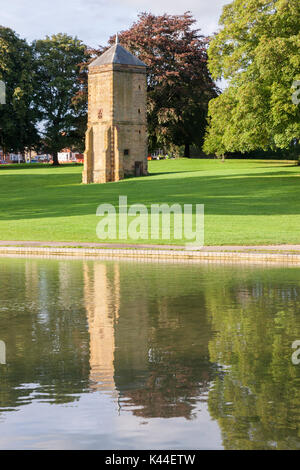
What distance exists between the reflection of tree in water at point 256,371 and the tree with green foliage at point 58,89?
81427 mm

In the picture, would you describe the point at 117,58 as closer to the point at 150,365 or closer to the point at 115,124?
the point at 115,124

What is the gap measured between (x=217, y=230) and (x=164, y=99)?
56.7 metres

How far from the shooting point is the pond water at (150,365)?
7109 mm

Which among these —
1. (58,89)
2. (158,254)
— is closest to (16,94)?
(58,89)

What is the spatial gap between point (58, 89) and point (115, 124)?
992 inches

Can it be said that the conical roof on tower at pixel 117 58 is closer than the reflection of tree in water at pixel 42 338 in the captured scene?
No

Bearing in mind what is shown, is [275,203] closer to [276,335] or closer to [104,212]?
[104,212]

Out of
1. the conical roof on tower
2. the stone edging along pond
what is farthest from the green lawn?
the conical roof on tower

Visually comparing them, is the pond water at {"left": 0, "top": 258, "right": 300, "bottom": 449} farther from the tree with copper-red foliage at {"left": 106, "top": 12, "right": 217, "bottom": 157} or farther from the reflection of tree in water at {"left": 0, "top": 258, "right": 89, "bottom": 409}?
the tree with copper-red foliage at {"left": 106, "top": 12, "right": 217, "bottom": 157}

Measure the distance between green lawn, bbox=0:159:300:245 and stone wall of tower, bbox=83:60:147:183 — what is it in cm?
328

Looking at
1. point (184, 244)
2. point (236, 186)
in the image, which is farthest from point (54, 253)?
point (236, 186)

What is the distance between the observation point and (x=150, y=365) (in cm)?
981

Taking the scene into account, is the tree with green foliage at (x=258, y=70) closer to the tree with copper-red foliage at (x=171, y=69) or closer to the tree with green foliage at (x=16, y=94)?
the tree with copper-red foliage at (x=171, y=69)

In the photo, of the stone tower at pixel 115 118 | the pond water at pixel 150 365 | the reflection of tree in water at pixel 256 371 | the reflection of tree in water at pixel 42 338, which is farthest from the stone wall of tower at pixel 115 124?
the reflection of tree in water at pixel 256 371
